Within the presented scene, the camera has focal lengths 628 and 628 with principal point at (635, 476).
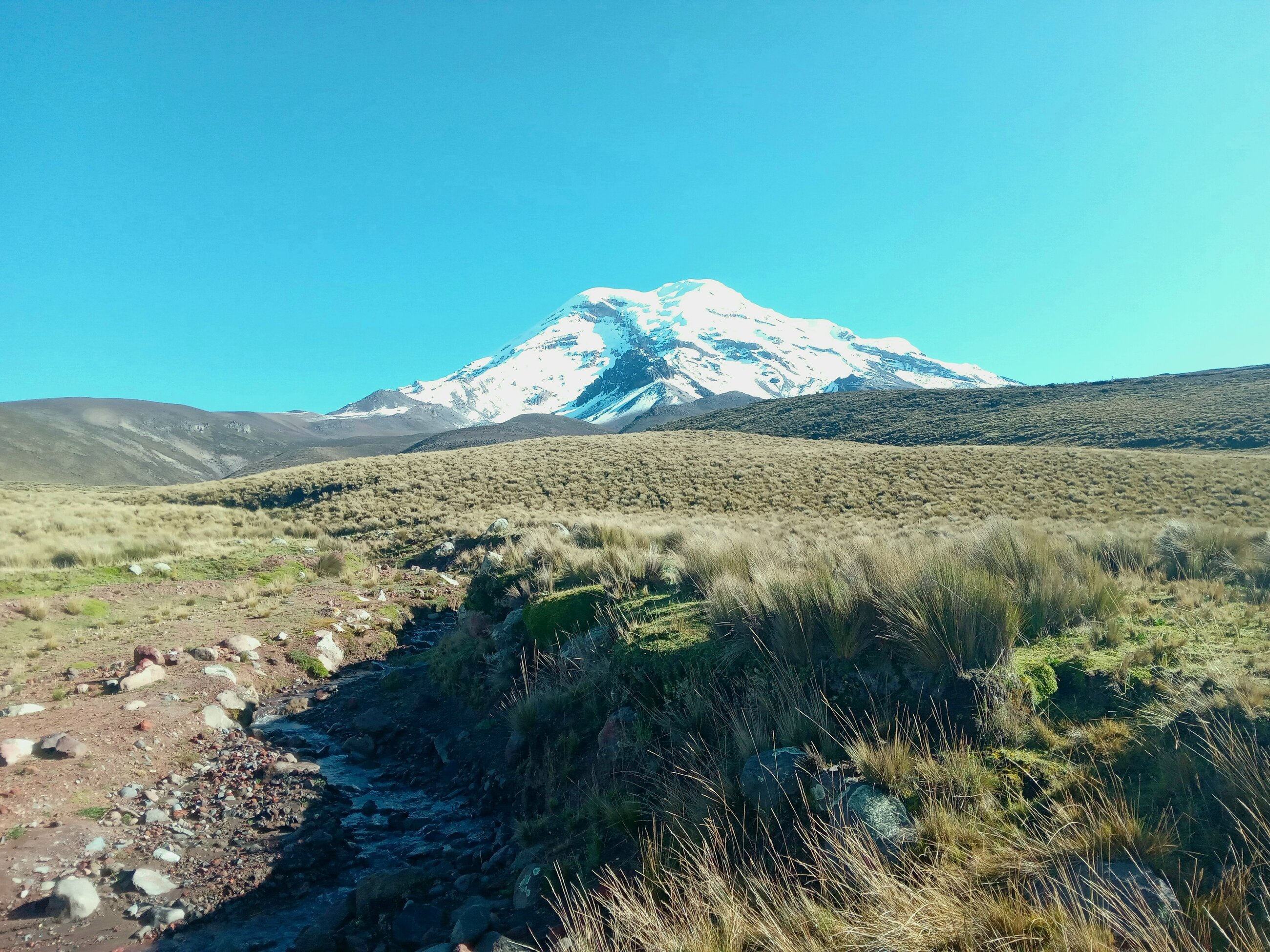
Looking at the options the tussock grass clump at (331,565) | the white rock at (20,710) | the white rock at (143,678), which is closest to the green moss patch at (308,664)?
the white rock at (143,678)

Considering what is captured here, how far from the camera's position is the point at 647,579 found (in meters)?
9.02

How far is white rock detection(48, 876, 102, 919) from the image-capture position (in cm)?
480

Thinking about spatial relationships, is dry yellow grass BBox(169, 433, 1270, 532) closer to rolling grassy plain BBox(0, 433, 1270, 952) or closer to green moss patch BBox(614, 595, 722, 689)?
rolling grassy plain BBox(0, 433, 1270, 952)

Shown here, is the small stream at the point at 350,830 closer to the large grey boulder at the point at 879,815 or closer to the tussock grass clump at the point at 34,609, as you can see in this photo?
the large grey boulder at the point at 879,815

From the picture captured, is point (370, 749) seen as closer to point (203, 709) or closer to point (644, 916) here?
point (203, 709)

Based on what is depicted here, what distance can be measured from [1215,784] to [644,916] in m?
2.97

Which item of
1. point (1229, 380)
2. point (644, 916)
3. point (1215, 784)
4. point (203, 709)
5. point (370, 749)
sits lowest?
point (370, 749)

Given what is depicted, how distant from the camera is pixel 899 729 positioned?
13.1ft

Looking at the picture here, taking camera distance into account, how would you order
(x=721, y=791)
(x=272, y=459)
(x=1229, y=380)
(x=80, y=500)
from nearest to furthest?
(x=721, y=791)
(x=80, y=500)
(x=1229, y=380)
(x=272, y=459)

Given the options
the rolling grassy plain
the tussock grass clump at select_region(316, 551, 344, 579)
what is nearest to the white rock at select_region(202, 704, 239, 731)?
the rolling grassy plain

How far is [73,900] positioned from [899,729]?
6.30m

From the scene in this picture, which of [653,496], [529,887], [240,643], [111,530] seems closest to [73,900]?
[529,887]

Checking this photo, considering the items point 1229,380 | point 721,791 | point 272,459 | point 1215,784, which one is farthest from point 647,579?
point 272,459

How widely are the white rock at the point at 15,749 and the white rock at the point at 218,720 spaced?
1717 millimetres
